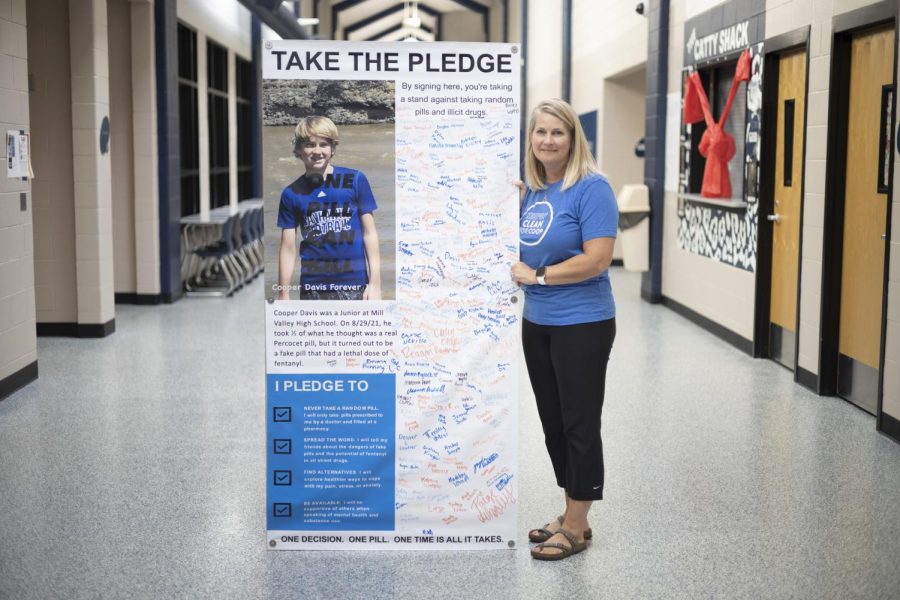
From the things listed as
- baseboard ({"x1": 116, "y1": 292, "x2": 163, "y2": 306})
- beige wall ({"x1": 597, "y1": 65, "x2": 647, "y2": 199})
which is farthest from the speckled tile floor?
beige wall ({"x1": 597, "y1": 65, "x2": 647, "y2": 199})

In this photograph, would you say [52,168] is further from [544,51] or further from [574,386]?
[544,51]

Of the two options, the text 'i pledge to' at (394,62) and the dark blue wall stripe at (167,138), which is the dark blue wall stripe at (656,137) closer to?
the dark blue wall stripe at (167,138)

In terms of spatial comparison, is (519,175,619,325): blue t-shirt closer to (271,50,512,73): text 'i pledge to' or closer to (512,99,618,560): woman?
(512,99,618,560): woman

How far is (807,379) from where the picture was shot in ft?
20.1

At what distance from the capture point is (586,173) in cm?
332

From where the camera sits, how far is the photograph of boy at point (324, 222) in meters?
3.35

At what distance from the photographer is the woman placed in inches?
129

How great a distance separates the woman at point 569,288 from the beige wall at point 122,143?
6862mm

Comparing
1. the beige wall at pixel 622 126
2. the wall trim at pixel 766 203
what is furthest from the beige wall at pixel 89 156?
A: the beige wall at pixel 622 126

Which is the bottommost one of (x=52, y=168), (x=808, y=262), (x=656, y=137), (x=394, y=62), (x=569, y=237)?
(x=808, y=262)

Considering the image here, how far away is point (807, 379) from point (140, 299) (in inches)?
235

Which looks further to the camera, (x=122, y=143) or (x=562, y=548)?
(x=122, y=143)

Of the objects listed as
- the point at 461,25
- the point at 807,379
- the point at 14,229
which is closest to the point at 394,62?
the point at 14,229

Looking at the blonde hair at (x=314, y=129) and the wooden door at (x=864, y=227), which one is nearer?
the blonde hair at (x=314, y=129)
